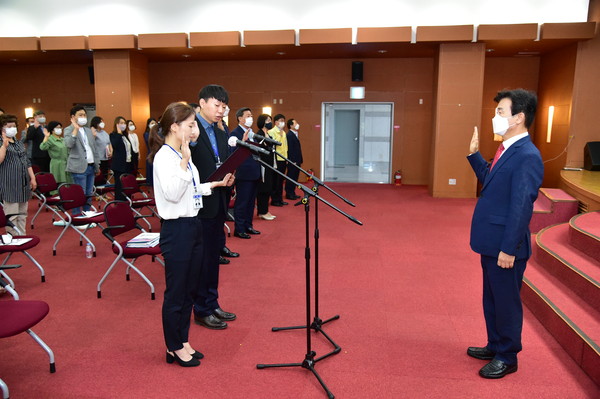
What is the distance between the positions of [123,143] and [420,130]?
25.0 feet

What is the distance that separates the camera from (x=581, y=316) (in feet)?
11.3

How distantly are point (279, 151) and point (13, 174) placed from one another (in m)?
4.25

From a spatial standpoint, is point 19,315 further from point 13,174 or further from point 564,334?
point 564,334

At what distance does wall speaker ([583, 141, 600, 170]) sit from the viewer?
9320 mm

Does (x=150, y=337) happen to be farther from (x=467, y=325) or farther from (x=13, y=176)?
(x=13, y=176)

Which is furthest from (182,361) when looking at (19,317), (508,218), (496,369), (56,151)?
(56,151)

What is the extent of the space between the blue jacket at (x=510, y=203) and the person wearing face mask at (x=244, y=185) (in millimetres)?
3602

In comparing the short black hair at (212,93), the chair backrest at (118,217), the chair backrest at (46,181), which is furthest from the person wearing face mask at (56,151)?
the short black hair at (212,93)

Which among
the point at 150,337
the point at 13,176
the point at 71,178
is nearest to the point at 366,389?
the point at 150,337

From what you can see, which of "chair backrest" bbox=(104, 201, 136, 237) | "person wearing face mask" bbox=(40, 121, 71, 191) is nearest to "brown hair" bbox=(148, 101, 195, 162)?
"chair backrest" bbox=(104, 201, 136, 237)

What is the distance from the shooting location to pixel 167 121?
270cm

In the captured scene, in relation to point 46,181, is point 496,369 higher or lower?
lower

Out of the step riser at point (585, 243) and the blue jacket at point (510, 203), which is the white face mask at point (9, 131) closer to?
the blue jacket at point (510, 203)

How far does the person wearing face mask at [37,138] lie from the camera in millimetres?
9133
